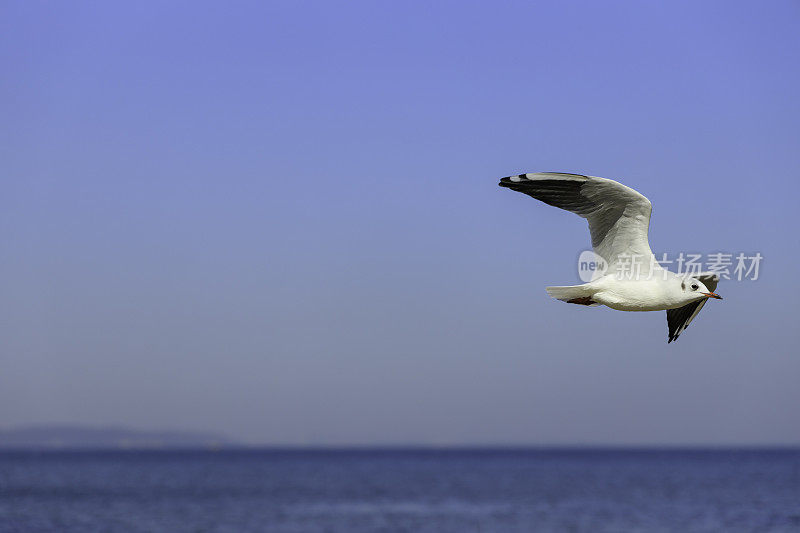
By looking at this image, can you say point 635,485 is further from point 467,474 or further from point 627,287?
point 627,287

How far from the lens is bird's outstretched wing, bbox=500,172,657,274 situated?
8.99 metres

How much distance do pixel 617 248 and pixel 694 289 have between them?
0.86 m

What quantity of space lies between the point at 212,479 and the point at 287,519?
148 feet

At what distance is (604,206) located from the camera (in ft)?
30.5

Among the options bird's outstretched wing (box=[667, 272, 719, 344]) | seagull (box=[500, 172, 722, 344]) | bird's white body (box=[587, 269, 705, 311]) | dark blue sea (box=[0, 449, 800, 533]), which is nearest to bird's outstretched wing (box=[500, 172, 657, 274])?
seagull (box=[500, 172, 722, 344])

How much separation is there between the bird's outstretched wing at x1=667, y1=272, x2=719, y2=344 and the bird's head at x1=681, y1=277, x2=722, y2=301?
1.82 ft

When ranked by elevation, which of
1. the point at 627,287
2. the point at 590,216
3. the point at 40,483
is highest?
the point at 590,216

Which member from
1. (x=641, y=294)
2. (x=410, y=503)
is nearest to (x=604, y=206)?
Result: (x=641, y=294)

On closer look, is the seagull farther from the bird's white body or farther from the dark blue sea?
the dark blue sea

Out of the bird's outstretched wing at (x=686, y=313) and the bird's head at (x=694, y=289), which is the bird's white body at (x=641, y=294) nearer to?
the bird's head at (x=694, y=289)

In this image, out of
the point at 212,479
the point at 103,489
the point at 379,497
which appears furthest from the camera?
the point at 212,479

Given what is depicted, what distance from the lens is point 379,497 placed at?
6756 cm

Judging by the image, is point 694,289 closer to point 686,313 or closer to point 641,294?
point 641,294

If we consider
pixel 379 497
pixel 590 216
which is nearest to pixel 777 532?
pixel 379 497
